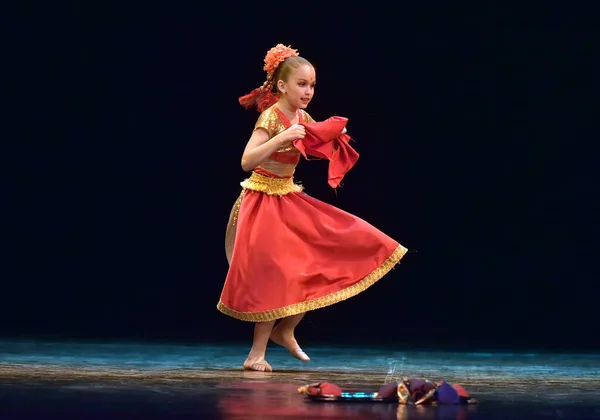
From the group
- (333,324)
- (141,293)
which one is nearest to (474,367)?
(333,324)

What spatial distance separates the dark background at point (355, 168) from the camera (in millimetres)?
5793

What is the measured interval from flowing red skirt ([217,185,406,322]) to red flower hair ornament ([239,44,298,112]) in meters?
0.37

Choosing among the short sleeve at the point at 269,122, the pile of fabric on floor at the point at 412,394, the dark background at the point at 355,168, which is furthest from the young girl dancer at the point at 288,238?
the dark background at the point at 355,168

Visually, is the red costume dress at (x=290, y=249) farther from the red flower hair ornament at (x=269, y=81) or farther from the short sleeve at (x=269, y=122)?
the red flower hair ornament at (x=269, y=81)

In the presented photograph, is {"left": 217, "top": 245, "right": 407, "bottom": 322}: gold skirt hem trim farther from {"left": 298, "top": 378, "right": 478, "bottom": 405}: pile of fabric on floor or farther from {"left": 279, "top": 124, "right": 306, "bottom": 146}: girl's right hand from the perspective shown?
{"left": 298, "top": 378, "right": 478, "bottom": 405}: pile of fabric on floor

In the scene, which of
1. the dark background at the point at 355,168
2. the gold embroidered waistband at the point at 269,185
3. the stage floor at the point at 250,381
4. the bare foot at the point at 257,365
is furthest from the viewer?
the dark background at the point at 355,168

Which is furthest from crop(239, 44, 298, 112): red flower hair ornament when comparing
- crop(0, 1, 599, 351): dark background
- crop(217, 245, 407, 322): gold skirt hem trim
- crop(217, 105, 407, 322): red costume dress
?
crop(0, 1, 599, 351): dark background

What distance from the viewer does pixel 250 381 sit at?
3.71 meters

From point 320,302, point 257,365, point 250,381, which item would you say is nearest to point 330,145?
point 320,302

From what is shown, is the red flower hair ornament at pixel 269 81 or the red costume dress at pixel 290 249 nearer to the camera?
the red costume dress at pixel 290 249

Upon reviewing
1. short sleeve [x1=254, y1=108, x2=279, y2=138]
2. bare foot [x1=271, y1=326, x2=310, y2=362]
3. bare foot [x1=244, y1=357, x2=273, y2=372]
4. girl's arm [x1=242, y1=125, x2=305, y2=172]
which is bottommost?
bare foot [x1=244, y1=357, x2=273, y2=372]

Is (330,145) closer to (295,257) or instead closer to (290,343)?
(295,257)

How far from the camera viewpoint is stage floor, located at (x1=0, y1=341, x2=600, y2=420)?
117 inches

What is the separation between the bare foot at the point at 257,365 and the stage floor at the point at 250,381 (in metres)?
0.06
